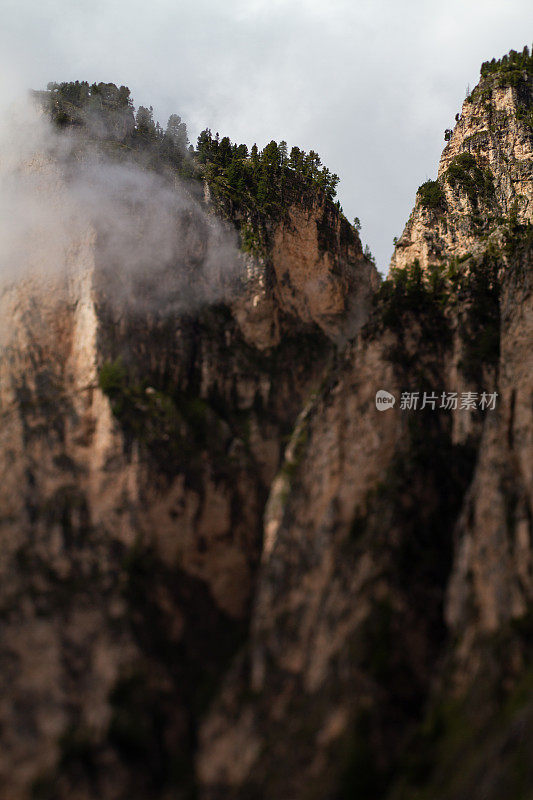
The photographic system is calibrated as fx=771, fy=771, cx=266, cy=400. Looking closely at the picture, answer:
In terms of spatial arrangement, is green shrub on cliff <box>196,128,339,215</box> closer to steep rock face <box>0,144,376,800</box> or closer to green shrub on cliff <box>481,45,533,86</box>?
steep rock face <box>0,144,376,800</box>

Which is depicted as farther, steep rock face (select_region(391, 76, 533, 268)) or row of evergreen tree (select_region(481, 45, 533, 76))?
row of evergreen tree (select_region(481, 45, 533, 76))

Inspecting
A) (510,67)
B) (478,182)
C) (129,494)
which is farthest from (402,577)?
(510,67)

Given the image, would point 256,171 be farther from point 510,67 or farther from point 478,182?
point 510,67

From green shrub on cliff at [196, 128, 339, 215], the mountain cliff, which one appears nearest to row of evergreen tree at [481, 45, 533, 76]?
the mountain cliff

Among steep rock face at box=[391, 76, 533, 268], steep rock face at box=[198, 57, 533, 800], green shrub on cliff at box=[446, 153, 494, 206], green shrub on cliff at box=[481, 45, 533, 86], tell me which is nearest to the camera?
steep rock face at box=[198, 57, 533, 800]

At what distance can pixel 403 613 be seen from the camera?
33.6 m

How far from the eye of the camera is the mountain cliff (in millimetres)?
31438

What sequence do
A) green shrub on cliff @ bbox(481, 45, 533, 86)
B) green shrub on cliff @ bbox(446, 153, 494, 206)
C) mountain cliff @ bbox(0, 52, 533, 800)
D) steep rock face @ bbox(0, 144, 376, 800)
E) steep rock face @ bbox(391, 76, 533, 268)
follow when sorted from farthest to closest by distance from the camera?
green shrub on cliff @ bbox(481, 45, 533, 86) → green shrub on cliff @ bbox(446, 153, 494, 206) → steep rock face @ bbox(391, 76, 533, 268) → steep rock face @ bbox(0, 144, 376, 800) → mountain cliff @ bbox(0, 52, 533, 800)

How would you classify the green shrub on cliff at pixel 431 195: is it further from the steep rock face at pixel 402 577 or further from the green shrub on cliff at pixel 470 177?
the steep rock face at pixel 402 577

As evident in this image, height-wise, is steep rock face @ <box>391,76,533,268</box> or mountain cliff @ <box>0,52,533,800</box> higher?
steep rock face @ <box>391,76,533,268</box>

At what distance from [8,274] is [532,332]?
31098 mm

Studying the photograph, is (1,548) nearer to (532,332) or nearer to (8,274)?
(8,274)

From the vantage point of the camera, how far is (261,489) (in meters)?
42.4

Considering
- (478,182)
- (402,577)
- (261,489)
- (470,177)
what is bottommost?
(402,577)
